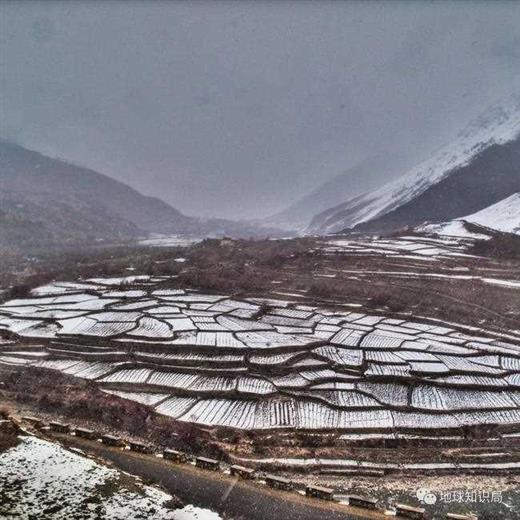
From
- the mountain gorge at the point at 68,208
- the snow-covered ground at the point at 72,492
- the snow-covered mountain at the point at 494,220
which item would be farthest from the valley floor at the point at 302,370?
the mountain gorge at the point at 68,208

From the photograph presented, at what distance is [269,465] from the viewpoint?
10.8m

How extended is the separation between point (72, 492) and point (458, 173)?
206 ft

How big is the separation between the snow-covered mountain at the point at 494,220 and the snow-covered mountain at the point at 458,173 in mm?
4657

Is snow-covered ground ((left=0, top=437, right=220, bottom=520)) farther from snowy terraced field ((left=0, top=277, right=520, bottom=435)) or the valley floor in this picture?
snowy terraced field ((left=0, top=277, right=520, bottom=435))

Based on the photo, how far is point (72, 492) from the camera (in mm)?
8352

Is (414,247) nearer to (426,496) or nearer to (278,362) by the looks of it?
(278,362)

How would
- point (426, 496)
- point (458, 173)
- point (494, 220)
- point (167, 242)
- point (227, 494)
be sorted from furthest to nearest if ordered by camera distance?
1. point (167, 242)
2. point (458, 173)
3. point (494, 220)
4. point (426, 496)
5. point (227, 494)

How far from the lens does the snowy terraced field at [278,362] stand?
13250mm

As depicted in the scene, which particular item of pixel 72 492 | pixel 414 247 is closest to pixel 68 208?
pixel 414 247

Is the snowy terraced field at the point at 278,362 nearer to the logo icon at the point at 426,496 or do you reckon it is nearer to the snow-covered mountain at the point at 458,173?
the logo icon at the point at 426,496

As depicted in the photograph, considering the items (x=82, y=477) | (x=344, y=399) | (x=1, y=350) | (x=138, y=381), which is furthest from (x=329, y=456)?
(x=1, y=350)

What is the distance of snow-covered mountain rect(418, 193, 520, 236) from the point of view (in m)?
38.7

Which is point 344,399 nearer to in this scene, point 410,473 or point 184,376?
point 410,473

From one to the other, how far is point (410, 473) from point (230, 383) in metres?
6.34
